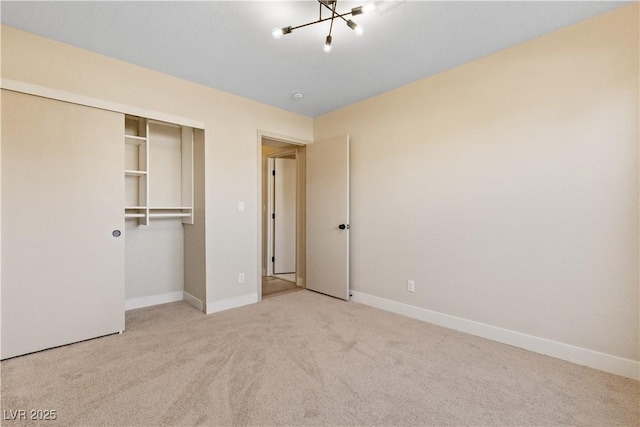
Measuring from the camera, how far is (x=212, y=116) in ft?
10.5

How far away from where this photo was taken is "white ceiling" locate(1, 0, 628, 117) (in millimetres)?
1931

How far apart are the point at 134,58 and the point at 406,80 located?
2577 mm

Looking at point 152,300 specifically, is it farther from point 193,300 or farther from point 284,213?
point 284,213

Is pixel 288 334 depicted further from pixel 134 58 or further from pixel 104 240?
pixel 134 58

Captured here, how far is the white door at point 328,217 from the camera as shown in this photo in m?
3.59

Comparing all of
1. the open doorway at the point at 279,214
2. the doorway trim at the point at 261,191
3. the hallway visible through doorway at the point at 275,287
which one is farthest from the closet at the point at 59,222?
the open doorway at the point at 279,214

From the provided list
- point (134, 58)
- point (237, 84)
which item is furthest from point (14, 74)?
point (237, 84)

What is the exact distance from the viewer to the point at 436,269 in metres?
2.86

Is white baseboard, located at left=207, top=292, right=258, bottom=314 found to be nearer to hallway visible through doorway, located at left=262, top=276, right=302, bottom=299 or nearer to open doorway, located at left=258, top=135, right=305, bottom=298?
hallway visible through doorway, located at left=262, top=276, right=302, bottom=299

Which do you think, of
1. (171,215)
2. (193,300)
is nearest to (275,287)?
(193,300)

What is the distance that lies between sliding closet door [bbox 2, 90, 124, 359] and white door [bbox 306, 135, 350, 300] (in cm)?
221

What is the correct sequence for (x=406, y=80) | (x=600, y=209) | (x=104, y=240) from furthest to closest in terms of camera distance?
(x=406, y=80), (x=104, y=240), (x=600, y=209)

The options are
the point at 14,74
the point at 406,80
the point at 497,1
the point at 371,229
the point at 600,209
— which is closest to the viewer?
the point at 497,1

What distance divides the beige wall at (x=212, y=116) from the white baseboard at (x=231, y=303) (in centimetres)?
1
